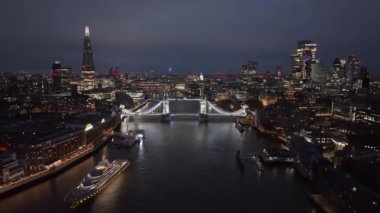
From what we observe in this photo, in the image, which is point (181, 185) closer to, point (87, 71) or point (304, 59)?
point (87, 71)

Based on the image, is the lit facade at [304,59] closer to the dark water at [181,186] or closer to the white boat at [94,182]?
the dark water at [181,186]

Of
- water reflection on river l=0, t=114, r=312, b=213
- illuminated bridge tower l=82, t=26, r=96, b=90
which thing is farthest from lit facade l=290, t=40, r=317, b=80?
water reflection on river l=0, t=114, r=312, b=213

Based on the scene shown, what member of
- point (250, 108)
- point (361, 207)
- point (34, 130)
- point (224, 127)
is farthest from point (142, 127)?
point (361, 207)

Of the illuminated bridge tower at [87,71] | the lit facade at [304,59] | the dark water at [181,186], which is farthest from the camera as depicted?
the lit facade at [304,59]

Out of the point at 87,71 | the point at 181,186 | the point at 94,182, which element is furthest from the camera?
the point at 87,71

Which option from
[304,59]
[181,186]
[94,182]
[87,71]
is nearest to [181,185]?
[181,186]

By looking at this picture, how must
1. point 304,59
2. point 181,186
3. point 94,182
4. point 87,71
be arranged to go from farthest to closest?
point 304,59
point 87,71
point 181,186
point 94,182

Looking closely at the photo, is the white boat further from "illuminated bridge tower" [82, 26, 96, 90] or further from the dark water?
"illuminated bridge tower" [82, 26, 96, 90]

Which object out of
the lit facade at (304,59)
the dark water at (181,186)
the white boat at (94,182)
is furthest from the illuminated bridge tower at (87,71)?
the white boat at (94,182)

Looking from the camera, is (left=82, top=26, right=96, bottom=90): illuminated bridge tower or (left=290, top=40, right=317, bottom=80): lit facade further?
(left=290, top=40, right=317, bottom=80): lit facade
